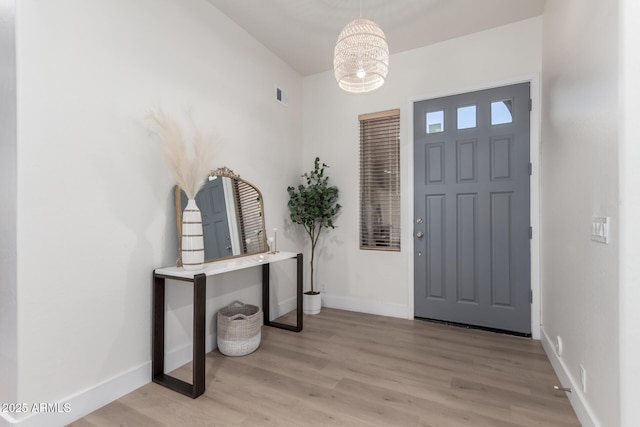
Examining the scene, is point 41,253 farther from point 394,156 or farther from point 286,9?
point 394,156

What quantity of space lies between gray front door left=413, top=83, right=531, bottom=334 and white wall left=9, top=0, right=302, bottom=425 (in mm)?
2134

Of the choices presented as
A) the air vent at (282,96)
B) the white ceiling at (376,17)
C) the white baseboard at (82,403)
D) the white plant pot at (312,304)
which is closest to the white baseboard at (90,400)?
the white baseboard at (82,403)

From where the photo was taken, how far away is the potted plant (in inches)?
143

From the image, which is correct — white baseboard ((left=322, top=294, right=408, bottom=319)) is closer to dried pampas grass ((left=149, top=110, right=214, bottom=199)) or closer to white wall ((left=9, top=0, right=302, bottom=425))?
white wall ((left=9, top=0, right=302, bottom=425))

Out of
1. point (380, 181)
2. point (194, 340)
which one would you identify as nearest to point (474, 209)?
point (380, 181)

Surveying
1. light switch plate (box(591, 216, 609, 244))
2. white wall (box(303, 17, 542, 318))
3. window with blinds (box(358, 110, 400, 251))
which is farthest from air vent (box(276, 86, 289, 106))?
light switch plate (box(591, 216, 609, 244))

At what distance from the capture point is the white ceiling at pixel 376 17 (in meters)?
2.68

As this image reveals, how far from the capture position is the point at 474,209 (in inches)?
123

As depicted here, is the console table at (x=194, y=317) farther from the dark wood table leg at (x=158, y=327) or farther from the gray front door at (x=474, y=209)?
the gray front door at (x=474, y=209)

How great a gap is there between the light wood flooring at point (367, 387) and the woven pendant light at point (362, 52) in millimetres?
2151

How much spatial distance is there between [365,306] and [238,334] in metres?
1.64

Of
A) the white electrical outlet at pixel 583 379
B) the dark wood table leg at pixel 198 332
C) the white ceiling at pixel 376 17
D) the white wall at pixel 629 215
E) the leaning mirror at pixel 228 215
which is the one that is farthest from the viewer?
the white ceiling at pixel 376 17

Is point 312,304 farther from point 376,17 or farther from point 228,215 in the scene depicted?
point 376,17

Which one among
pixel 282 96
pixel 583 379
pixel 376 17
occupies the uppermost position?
pixel 376 17
